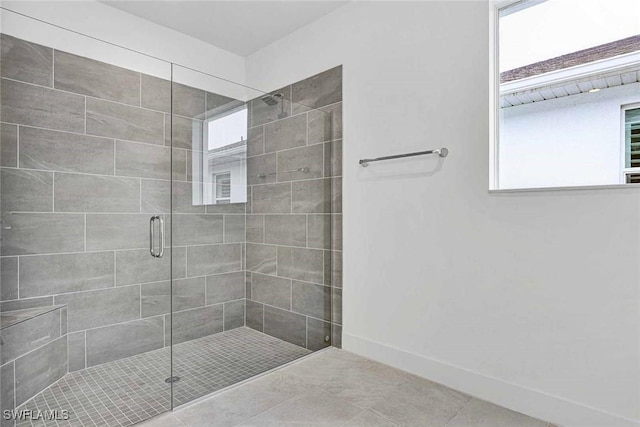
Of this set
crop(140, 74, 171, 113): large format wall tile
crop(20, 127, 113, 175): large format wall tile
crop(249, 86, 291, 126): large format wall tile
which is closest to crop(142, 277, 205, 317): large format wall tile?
crop(20, 127, 113, 175): large format wall tile

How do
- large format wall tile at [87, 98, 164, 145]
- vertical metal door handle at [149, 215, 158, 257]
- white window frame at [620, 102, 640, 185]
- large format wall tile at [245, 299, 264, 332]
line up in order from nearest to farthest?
1. white window frame at [620, 102, 640, 185]
2. large format wall tile at [87, 98, 164, 145]
3. vertical metal door handle at [149, 215, 158, 257]
4. large format wall tile at [245, 299, 264, 332]

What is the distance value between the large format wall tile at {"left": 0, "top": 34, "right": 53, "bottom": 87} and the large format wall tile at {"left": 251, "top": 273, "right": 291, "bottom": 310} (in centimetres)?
156

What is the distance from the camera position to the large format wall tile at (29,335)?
5.26ft

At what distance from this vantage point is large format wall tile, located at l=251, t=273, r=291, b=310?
2455mm

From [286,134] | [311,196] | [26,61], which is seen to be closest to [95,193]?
[26,61]

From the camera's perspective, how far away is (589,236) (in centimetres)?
159

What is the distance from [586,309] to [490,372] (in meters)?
0.55

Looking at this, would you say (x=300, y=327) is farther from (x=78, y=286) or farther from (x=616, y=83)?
(x=616, y=83)

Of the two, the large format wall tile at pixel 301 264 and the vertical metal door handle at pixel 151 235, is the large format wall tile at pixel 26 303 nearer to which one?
the vertical metal door handle at pixel 151 235

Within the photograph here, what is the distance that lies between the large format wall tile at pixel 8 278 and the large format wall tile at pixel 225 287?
0.88m

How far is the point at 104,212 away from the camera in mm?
2176

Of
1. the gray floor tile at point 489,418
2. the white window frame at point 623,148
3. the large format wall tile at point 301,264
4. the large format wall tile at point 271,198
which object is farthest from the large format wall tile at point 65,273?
the white window frame at point 623,148

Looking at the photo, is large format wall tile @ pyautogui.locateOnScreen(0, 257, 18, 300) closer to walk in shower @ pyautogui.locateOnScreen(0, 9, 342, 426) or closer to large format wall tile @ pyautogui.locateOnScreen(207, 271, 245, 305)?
walk in shower @ pyautogui.locateOnScreen(0, 9, 342, 426)

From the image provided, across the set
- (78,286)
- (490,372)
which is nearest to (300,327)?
(490,372)
